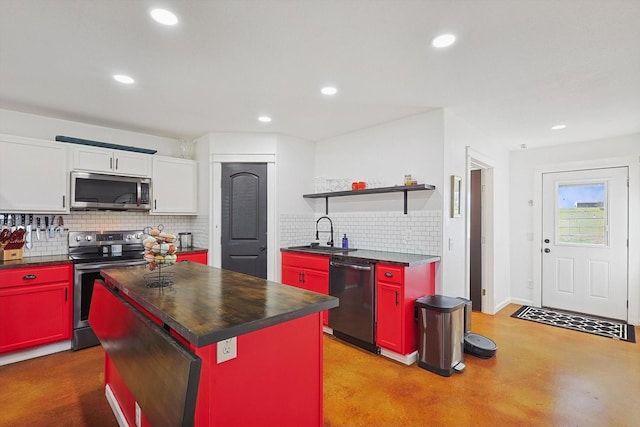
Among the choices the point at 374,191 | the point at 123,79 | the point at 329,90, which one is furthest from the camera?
the point at 374,191

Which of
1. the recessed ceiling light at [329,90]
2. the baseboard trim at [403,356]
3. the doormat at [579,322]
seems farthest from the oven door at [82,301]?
the doormat at [579,322]

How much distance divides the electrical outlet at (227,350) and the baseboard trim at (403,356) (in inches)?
82.4

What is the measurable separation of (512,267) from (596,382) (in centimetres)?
261

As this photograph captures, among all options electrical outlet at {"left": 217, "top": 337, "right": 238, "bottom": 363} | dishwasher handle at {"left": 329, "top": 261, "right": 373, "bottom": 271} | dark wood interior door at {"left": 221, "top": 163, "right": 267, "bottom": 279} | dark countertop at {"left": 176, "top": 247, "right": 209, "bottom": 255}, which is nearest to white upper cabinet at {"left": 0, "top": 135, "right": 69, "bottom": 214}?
dark countertop at {"left": 176, "top": 247, "right": 209, "bottom": 255}

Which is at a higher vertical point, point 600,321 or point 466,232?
point 466,232

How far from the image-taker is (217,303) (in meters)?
1.54

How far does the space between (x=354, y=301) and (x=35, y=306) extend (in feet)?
10.1

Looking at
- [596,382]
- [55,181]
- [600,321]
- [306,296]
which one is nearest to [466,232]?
[596,382]

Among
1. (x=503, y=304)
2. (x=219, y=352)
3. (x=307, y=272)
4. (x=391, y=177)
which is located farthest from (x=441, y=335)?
(x=503, y=304)

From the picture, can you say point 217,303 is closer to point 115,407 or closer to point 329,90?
point 115,407

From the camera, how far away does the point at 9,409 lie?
224 centimetres

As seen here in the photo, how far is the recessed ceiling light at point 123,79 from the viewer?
2.60m

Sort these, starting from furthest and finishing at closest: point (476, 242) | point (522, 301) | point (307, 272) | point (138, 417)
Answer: point (522, 301) → point (476, 242) → point (307, 272) → point (138, 417)

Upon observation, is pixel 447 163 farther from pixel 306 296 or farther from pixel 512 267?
pixel 512 267
